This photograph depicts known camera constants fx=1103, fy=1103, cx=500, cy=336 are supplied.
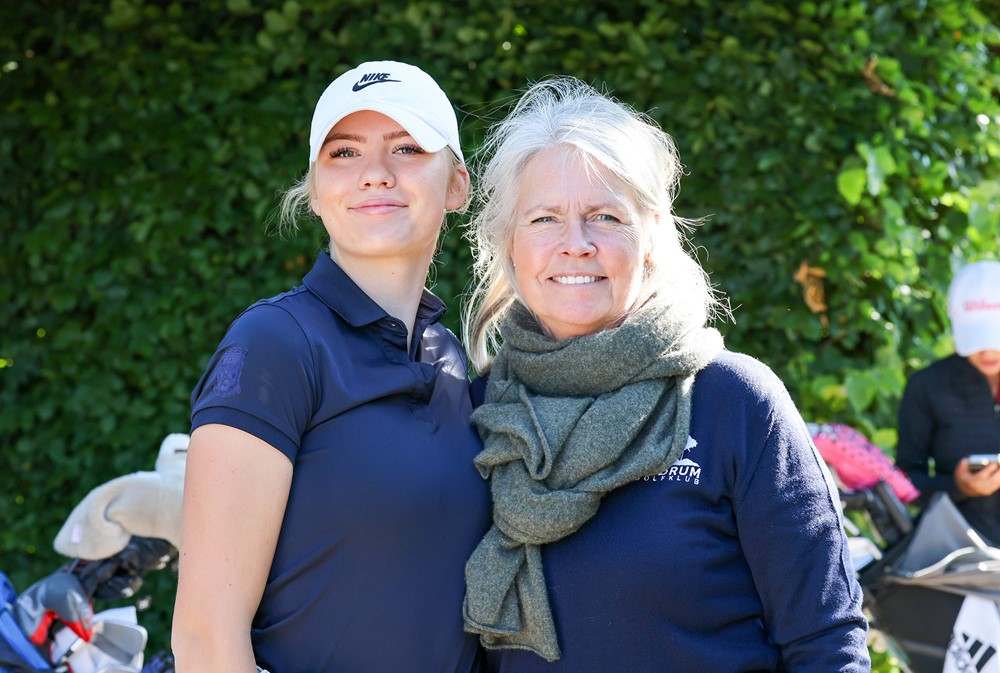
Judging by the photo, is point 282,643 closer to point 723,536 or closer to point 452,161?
point 723,536

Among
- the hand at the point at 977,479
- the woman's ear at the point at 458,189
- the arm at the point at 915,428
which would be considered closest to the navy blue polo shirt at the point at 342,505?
the woman's ear at the point at 458,189

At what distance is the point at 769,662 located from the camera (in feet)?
5.84

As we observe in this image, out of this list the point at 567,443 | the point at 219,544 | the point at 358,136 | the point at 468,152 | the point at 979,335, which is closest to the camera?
the point at 219,544

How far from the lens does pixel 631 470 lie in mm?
1812

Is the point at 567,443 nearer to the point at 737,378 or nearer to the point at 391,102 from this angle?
the point at 737,378

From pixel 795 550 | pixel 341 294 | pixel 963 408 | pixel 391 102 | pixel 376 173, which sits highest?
pixel 391 102

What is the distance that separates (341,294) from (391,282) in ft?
0.44

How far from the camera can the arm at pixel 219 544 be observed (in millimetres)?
1645

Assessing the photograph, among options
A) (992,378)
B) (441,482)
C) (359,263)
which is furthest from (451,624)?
(992,378)

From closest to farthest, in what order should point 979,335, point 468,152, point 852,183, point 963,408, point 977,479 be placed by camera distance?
point 977,479 → point 979,335 → point 963,408 → point 852,183 → point 468,152

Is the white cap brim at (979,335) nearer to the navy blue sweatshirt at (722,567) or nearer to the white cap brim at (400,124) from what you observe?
the navy blue sweatshirt at (722,567)

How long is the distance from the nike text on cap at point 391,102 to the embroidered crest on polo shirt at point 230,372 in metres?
0.45

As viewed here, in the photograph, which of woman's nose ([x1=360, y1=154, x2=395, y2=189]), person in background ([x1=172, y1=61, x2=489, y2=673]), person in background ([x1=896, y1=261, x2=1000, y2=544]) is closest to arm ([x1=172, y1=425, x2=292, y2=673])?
person in background ([x1=172, y1=61, x2=489, y2=673])

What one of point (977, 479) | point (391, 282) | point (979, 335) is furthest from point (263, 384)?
point (979, 335)
